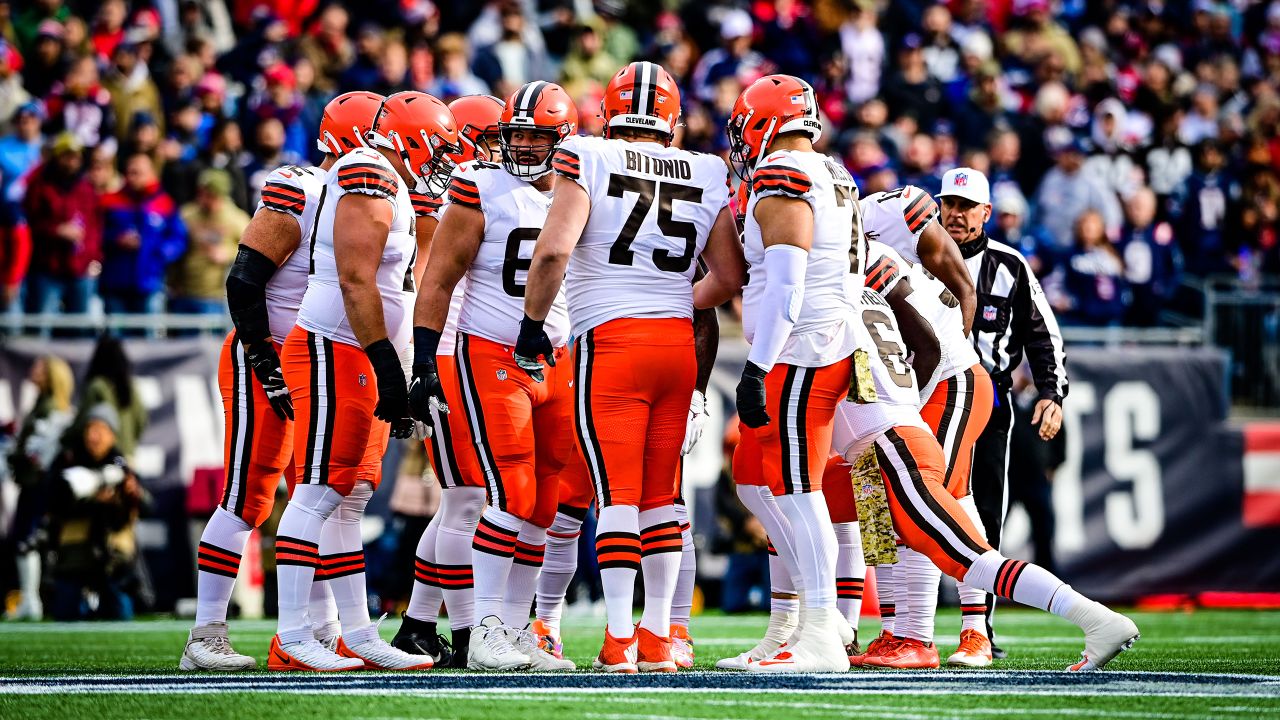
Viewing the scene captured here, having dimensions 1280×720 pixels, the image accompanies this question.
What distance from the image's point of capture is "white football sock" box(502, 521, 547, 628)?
7.32 metres

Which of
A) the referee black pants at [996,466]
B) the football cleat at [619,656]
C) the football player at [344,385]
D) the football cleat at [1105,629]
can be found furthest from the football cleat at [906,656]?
the football player at [344,385]

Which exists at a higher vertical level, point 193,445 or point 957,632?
point 193,445

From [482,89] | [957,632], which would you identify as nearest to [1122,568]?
[957,632]

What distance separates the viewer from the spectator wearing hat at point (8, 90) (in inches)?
550

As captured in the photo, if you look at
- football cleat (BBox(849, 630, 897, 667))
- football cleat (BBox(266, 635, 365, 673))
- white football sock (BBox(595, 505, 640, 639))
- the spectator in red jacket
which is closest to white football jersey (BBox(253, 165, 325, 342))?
football cleat (BBox(266, 635, 365, 673))

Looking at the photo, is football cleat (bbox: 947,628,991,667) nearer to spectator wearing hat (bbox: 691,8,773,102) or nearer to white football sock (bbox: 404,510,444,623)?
white football sock (bbox: 404,510,444,623)

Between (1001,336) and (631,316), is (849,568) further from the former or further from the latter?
(631,316)

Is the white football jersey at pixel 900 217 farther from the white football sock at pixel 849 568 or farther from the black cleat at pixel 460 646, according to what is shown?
the black cleat at pixel 460 646

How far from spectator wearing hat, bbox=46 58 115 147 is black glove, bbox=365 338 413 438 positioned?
793cm

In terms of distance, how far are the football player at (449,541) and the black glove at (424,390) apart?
21 cm

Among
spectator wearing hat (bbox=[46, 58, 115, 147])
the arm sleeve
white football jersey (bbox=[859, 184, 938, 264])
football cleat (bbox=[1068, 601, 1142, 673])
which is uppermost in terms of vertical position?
spectator wearing hat (bbox=[46, 58, 115, 147])

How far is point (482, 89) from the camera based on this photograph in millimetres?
15281

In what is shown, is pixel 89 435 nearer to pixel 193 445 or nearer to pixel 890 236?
pixel 193 445

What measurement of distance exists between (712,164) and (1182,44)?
568 inches
